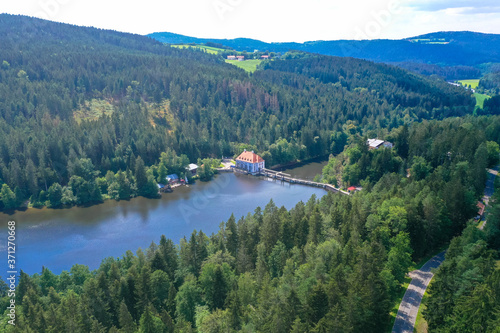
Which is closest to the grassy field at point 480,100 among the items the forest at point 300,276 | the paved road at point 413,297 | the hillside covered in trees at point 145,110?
the hillside covered in trees at point 145,110

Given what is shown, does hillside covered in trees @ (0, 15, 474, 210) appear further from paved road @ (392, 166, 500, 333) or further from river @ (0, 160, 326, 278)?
paved road @ (392, 166, 500, 333)

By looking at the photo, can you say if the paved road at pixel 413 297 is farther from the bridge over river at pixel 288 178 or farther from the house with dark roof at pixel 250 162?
the house with dark roof at pixel 250 162

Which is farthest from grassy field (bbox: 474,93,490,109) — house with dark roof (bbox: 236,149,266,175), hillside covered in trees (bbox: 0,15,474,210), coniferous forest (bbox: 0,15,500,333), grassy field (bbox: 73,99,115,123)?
grassy field (bbox: 73,99,115,123)

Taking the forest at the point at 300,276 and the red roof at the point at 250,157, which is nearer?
the forest at the point at 300,276

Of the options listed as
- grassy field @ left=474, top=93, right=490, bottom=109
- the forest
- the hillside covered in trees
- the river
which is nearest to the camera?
the forest

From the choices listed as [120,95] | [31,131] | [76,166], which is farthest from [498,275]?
[120,95]

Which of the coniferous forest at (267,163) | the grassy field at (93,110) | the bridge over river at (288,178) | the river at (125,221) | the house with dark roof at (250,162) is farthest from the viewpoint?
the grassy field at (93,110)

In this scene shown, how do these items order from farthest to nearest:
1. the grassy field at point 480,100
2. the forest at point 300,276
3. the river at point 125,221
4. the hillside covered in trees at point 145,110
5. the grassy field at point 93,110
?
1. the grassy field at point 480,100
2. the grassy field at point 93,110
3. the hillside covered in trees at point 145,110
4. the river at point 125,221
5. the forest at point 300,276

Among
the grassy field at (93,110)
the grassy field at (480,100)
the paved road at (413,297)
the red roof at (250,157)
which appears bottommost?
the red roof at (250,157)
